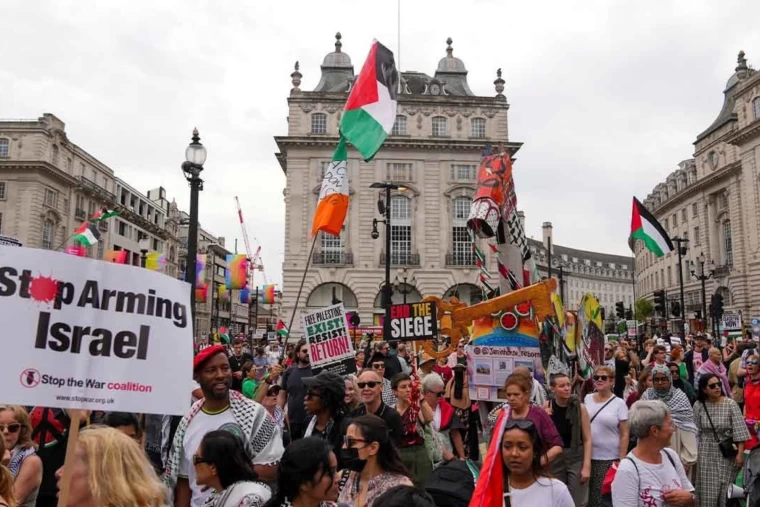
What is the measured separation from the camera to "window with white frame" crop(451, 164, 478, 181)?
5128cm

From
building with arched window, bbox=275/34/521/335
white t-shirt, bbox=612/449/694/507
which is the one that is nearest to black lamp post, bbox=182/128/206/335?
white t-shirt, bbox=612/449/694/507

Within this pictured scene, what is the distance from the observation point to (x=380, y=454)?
4.01m

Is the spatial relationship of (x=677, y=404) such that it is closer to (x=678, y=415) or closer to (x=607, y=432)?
(x=678, y=415)

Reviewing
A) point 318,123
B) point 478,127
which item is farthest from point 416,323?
point 478,127

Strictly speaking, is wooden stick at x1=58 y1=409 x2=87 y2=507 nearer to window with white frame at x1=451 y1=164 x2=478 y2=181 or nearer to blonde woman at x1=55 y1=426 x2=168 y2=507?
blonde woman at x1=55 y1=426 x2=168 y2=507

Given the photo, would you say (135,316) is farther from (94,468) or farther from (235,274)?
(235,274)

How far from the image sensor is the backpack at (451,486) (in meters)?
4.02

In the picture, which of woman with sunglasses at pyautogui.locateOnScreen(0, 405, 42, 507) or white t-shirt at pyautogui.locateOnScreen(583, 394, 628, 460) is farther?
white t-shirt at pyautogui.locateOnScreen(583, 394, 628, 460)

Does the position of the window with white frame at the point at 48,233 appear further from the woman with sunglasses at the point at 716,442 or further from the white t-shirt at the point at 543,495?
the white t-shirt at the point at 543,495

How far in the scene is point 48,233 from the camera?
57.6 m

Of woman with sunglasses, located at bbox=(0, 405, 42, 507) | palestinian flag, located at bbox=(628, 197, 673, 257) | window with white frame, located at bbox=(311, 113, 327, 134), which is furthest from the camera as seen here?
window with white frame, located at bbox=(311, 113, 327, 134)

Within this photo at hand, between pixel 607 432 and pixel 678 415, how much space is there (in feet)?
4.20

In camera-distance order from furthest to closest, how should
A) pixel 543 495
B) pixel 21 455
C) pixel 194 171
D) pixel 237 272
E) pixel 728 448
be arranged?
pixel 237 272, pixel 194 171, pixel 728 448, pixel 21 455, pixel 543 495

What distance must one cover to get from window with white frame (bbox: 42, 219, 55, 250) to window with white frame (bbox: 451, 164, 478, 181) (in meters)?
35.6
